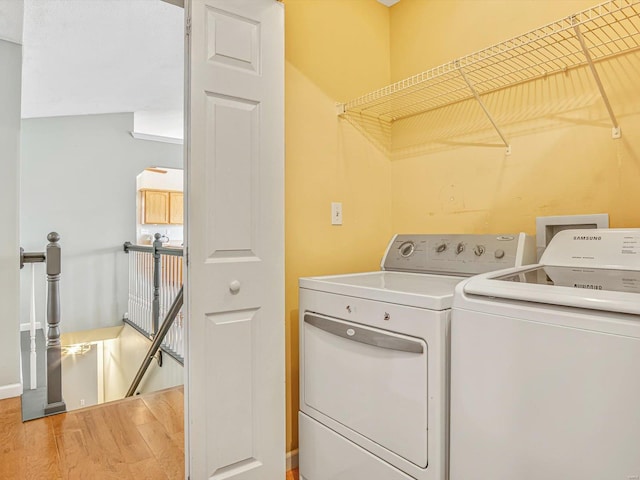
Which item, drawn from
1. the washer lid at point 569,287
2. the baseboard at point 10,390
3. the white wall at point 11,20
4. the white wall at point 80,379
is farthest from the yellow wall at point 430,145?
the white wall at point 80,379

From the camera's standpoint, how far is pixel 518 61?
1.51 metres

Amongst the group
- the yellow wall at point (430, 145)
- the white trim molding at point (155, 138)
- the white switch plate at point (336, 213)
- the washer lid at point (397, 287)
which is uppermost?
the white trim molding at point (155, 138)

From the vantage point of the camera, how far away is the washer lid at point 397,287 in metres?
1.09

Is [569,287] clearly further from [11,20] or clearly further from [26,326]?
[26,326]

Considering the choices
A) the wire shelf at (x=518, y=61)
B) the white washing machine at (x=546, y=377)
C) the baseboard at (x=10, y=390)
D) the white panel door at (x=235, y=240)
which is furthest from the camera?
the baseboard at (x=10, y=390)

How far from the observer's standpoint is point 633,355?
71 cm

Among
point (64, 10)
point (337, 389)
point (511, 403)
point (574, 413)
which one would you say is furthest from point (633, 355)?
point (64, 10)

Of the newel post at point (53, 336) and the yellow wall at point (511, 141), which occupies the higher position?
the yellow wall at point (511, 141)

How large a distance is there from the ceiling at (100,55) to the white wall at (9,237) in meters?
0.32

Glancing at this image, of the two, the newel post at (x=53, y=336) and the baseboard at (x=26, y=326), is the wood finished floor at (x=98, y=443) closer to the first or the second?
the newel post at (x=53, y=336)

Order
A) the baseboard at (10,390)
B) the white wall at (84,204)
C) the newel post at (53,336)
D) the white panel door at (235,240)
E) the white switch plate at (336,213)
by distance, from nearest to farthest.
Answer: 1. the white panel door at (235,240)
2. the white switch plate at (336,213)
3. the newel post at (53,336)
4. the baseboard at (10,390)
5. the white wall at (84,204)

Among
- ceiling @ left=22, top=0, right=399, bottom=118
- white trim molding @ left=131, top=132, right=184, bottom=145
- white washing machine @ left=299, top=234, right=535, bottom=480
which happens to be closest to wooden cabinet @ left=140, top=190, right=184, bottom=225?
white trim molding @ left=131, top=132, right=184, bottom=145

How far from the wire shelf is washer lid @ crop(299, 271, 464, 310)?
30.4 inches

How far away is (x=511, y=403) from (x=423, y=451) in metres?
0.35
